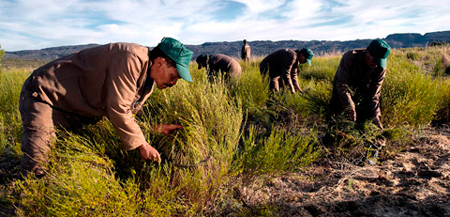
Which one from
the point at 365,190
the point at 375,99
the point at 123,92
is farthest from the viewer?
the point at 375,99

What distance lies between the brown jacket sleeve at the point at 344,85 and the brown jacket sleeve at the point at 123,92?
251cm

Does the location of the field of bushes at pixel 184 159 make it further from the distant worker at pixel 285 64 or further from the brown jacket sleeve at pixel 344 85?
the distant worker at pixel 285 64

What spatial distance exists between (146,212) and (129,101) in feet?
2.40

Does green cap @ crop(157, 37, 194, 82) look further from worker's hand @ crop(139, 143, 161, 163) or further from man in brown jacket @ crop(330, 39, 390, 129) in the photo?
man in brown jacket @ crop(330, 39, 390, 129)

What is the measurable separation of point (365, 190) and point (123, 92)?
2361 mm

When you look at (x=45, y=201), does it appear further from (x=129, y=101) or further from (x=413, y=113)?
(x=413, y=113)

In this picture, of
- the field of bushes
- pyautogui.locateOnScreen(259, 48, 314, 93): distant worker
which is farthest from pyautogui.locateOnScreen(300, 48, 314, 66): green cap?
the field of bushes

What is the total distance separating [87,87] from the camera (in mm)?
1947

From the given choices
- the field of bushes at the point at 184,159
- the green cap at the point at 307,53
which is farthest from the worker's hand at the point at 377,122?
the green cap at the point at 307,53

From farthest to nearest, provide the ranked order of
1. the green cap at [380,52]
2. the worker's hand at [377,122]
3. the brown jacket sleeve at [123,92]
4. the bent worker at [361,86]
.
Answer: the worker's hand at [377,122], the bent worker at [361,86], the green cap at [380,52], the brown jacket sleeve at [123,92]

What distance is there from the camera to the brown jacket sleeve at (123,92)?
1.73m

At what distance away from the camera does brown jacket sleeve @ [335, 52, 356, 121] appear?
10.8ft

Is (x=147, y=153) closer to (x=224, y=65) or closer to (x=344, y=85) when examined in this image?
(x=344, y=85)

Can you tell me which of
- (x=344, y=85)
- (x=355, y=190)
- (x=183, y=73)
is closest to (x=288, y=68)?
(x=344, y=85)
